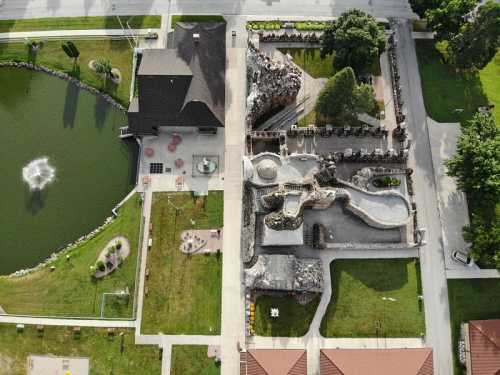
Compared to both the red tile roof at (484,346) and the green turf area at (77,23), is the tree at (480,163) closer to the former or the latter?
the red tile roof at (484,346)

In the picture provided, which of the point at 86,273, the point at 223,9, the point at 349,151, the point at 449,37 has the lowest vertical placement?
the point at 86,273

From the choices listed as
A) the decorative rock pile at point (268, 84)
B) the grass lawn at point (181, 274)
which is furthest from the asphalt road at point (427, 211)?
the grass lawn at point (181, 274)

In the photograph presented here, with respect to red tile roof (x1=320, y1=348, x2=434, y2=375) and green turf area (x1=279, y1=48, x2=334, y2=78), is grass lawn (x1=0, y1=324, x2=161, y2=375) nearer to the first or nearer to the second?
red tile roof (x1=320, y1=348, x2=434, y2=375)

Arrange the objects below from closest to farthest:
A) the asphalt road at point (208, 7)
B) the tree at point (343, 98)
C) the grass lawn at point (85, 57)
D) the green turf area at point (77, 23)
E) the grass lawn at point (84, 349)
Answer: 1. the tree at point (343, 98)
2. the grass lawn at point (84, 349)
3. the grass lawn at point (85, 57)
4. the green turf area at point (77, 23)
5. the asphalt road at point (208, 7)

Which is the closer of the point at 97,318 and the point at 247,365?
the point at 247,365

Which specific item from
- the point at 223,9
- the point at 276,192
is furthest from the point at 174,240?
the point at 223,9

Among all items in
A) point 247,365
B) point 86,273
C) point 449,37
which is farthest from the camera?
point 449,37

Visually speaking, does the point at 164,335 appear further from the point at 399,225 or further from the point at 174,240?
the point at 399,225
